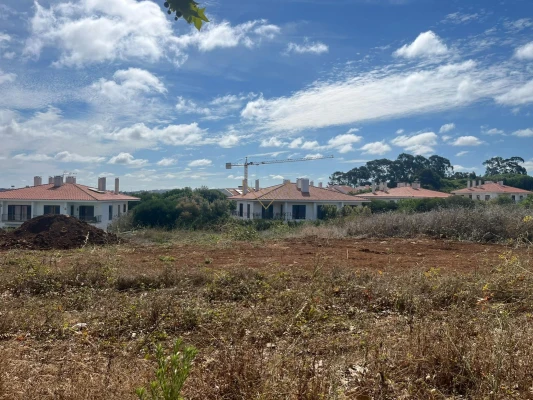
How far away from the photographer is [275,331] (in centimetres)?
518

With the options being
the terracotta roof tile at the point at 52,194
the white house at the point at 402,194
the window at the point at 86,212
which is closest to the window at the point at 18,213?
the terracotta roof tile at the point at 52,194

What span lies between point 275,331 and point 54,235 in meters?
15.4

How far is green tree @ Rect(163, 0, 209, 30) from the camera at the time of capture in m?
2.00

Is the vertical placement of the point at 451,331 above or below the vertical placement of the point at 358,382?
above

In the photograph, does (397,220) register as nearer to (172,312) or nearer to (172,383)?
(172,312)

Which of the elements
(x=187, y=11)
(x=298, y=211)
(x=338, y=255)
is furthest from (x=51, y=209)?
(x=187, y=11)

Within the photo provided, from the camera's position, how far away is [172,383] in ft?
7.37

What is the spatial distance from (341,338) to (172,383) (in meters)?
2.93

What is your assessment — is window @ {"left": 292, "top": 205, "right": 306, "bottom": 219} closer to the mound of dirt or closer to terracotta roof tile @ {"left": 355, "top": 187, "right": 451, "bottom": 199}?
terracotta roof tile @ {"left": 355, "top": 187, "right": 451, "bottom": 199}

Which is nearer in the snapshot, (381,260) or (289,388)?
(289,388)

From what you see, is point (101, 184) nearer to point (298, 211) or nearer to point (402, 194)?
point (298, 211)

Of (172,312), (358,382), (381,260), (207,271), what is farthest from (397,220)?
(358,382)

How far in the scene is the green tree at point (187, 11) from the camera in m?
2.00

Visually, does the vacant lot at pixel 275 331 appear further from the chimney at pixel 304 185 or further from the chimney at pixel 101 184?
the chimney at pixel 101 184
